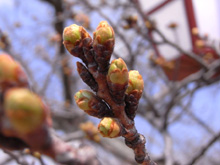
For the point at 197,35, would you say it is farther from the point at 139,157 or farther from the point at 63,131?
the point at 63,131

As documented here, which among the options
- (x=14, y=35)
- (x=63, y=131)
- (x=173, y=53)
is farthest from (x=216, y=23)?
(x=14, y=35)

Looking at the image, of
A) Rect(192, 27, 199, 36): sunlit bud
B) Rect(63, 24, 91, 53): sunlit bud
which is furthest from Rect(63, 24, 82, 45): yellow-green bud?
Rect(192, 27, 199, 36): sunlit bud

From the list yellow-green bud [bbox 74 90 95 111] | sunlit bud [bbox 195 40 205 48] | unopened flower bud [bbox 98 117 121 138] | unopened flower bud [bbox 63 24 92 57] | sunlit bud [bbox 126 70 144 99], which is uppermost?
unopened flower bud [bbox 63 24 92 57]

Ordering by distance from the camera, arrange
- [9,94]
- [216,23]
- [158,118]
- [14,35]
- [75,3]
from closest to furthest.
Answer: [9,94], [216,23], [158,118], [75,3], [14,35]

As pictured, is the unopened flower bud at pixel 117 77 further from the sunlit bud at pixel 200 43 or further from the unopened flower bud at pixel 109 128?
the sunlit bud at pixel 200 43

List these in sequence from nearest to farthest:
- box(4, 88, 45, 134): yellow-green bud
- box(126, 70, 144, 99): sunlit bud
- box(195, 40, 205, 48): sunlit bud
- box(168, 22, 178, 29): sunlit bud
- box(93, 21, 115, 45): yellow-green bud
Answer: box(4, 88, 45, 134): yellow-green bud → box(93, 21, 115, 45): yellow-green bud → box(126, 70, 144, 99): sunlit bud → box(168, 22, 178, 29): sunlit bud → box(195, 40, 205, 48): sunlit bud

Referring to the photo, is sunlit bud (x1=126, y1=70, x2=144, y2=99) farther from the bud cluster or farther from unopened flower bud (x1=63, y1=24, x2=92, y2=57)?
unopened flower bud (x1=63, y1=24, x2=92, y2=57)
